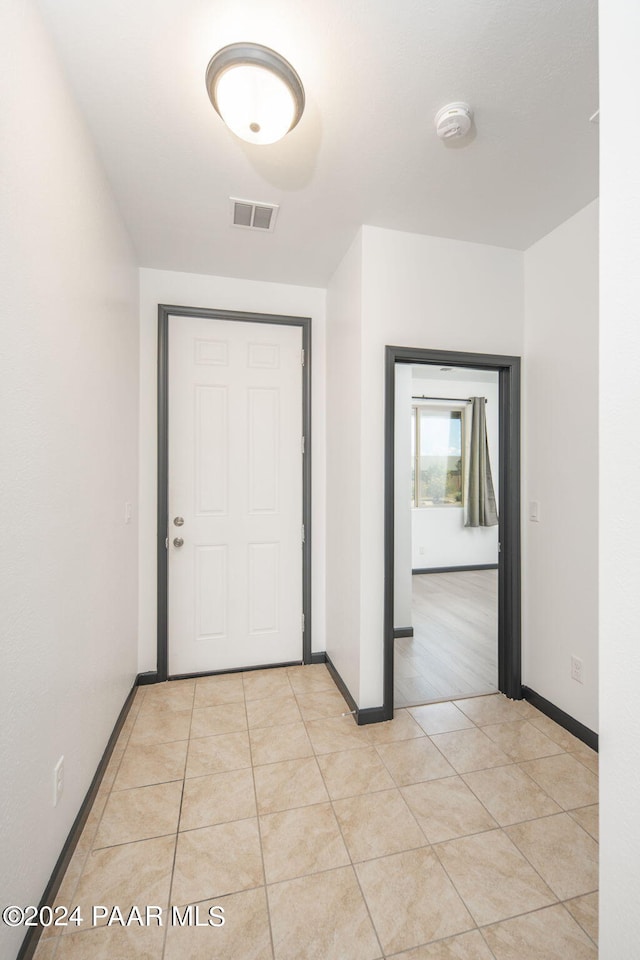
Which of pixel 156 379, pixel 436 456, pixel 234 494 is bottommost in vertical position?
pixel 234 494

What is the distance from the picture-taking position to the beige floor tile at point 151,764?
6.14 ft

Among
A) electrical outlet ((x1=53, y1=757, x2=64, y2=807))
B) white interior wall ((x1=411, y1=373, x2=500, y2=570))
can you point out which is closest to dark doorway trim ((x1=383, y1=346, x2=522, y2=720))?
electrical outlet ((x1=53, y1=757, x2=64, y2=807))

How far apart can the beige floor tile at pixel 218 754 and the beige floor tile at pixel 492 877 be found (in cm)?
95

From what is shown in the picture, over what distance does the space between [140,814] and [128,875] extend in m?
0.27

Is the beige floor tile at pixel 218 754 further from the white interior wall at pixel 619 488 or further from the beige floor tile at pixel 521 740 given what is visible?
the white interior wall at pixel 619 488

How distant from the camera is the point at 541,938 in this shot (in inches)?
48.8

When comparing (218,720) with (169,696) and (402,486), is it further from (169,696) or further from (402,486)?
(402,486)

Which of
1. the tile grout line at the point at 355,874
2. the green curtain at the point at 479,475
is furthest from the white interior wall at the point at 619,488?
the green curtain at the point at 479,475

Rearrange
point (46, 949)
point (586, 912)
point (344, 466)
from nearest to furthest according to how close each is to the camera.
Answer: point (46, 949) < point (586, 912) < point (344, 466)

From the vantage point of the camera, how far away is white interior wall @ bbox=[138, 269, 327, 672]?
275cm

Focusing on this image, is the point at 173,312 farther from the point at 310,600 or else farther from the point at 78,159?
the point at 310,600

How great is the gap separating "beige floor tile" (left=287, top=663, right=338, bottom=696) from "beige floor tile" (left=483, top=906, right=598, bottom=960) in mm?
1487

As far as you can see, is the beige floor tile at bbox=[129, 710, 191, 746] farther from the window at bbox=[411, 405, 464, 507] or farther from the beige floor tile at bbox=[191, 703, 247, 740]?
the window at bbox=[411, 405, 464, 507]

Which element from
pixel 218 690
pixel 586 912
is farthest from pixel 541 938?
pixel 218 690
